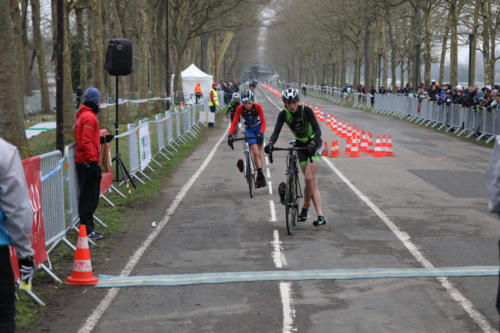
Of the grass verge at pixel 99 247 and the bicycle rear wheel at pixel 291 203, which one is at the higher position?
the bicycle rear wheel at pixel 291 203

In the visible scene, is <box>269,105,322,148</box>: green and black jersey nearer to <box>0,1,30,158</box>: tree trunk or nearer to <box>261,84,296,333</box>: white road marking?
<box>261,84,296,333</box>: white road marking

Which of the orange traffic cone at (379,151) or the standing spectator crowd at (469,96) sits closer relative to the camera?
the orange traffic cone at (379,151)

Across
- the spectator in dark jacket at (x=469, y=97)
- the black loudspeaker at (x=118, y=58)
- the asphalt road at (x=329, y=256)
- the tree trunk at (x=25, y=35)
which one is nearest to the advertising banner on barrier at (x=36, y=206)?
the asphalt road at (x=329, y=256)

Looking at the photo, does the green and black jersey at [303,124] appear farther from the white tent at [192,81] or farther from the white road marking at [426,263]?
the white tent at [192,81]

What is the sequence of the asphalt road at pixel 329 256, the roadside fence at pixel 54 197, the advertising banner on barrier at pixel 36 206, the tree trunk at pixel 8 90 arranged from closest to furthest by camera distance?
1. the asphalt road at pixel 329 256
2. the advertising banner on barrier at pixel 36 206
3. the roadside fence at pixel 54 197
4. the tree trunk at pixel 8 90

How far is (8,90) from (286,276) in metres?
7.84

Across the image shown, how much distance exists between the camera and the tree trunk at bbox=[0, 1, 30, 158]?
13031mm

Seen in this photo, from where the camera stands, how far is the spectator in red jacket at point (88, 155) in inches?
384

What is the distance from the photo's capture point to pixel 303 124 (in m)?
10.4

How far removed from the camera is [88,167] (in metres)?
9.89

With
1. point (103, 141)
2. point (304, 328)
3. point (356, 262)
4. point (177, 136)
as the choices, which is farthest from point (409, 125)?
point (304, 328)

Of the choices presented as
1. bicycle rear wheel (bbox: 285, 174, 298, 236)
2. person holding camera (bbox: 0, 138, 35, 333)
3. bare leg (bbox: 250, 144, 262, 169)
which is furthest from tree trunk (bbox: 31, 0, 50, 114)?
person holding camera (bbox: 0, 138, 35, 333)

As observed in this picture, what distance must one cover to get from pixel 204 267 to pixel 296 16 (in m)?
91.7

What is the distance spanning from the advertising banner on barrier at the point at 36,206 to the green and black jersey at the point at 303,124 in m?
3.75
